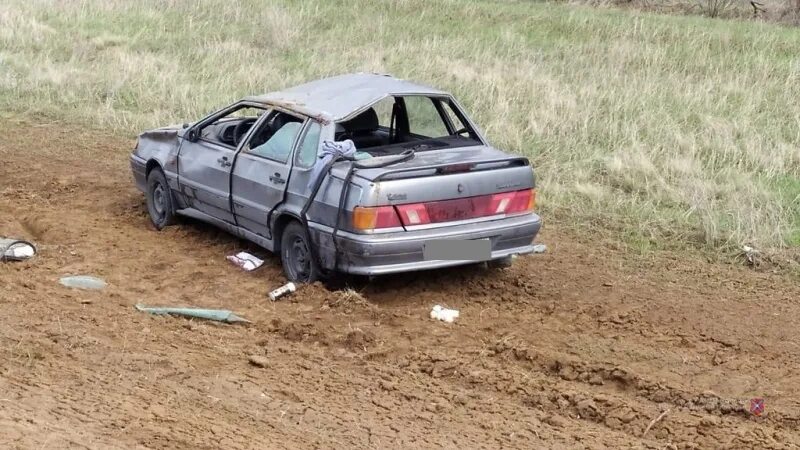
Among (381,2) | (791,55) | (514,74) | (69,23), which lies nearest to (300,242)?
(514,74)

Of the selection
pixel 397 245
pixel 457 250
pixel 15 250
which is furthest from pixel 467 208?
pixel 15 250

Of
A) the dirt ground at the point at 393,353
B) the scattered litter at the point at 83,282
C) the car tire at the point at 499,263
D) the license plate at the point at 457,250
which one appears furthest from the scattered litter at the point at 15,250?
the car tire at the point at 499,263

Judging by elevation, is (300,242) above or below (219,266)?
above

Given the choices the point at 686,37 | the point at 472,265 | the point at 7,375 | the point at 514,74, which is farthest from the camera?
the point at 686,37

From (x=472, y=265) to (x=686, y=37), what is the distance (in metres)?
12.4

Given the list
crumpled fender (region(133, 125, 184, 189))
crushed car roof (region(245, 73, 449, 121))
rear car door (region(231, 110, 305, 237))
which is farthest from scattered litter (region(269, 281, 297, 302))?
crumpled fender (region(133, 125, 184, 189))

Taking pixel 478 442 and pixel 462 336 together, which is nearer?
pixel 478 442

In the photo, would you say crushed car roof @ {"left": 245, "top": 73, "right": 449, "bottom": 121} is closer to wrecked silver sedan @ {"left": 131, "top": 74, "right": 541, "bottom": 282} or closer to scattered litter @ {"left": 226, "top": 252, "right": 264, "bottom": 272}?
wrecked silver sedan @ {"left": 131, "top": 74, "right": 541, "bottom": 282}

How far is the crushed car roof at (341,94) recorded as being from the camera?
7.45 meters

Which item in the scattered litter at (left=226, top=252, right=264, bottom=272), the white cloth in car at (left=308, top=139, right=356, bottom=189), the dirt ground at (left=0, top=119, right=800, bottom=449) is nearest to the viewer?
the dirt ground at (left=0, top=119, right=800, bottom=449)

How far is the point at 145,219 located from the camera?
955 centimetres

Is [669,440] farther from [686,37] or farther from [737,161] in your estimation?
[686,37]

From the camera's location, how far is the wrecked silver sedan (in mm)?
6785

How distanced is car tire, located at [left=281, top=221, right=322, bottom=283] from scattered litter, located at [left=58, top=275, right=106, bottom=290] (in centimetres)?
136
